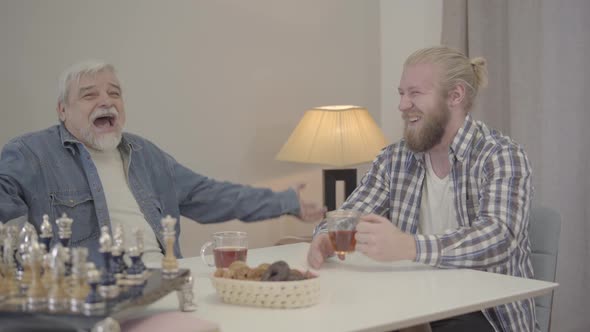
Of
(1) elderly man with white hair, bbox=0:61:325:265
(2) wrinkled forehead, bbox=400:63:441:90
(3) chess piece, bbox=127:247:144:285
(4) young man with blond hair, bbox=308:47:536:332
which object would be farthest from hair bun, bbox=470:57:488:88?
(3) chess piece, bbox=127:247:144:285

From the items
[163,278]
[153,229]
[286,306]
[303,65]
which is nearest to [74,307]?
[163,278]

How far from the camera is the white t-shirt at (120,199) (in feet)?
8.36

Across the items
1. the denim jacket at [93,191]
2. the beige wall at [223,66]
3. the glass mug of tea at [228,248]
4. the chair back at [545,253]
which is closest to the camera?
the glass mug of tea at [228,248]

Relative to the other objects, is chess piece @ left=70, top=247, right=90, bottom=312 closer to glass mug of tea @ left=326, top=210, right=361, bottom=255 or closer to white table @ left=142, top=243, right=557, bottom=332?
white table @ left=142, top=243, right=557, bottom=332

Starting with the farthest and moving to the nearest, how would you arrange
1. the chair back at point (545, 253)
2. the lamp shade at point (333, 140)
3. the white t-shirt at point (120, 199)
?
1. the lamp shade at point (333, 140)
2. the white t-shirt at point (120, 199)
3. the chair back at point (545, 253)

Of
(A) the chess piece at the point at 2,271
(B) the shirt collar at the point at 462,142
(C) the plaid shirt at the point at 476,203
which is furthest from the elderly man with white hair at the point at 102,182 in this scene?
(A) the chess piece at the point at 2,271

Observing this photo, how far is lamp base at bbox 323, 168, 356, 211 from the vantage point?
3762mm

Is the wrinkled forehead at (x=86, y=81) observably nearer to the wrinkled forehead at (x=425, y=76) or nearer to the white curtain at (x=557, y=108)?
the wrinkled forehead at (x=425, y=76)

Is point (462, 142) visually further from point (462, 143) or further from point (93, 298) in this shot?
point (93, 298)

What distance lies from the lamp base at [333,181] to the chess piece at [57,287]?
2.52m

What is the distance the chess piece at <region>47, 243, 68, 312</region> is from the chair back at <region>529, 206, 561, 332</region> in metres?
1.42

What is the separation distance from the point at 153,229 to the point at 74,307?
1.35 m

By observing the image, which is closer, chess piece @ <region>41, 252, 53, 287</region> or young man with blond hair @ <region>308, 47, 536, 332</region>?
chess piece @ <region>41, 252, 53, 287</region>

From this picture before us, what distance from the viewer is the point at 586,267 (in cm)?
333
